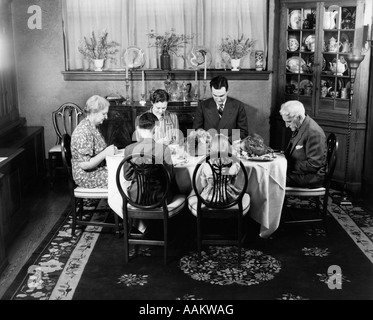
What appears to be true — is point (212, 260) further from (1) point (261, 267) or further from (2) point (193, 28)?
(2) point (193, 28)

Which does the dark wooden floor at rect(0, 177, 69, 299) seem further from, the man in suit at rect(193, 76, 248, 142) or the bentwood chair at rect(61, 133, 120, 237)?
the man in suit at rect(193, 76, 248, 142)

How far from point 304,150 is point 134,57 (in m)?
2.91

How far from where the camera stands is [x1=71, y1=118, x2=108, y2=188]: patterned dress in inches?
176

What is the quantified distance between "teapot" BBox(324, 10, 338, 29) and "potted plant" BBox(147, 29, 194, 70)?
1.62 m

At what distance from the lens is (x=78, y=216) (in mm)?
5035

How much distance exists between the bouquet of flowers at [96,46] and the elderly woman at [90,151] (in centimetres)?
217

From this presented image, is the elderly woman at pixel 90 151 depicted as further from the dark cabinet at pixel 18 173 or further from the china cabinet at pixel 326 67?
the china cabinet at pixel 326 67

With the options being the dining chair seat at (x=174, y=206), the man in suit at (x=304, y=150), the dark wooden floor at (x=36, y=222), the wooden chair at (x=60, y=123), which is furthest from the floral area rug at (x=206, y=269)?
the wooden chair at (x=60, y=123)

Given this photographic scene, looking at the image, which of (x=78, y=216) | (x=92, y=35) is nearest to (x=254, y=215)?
(x=78, y=216)

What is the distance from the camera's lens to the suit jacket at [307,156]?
14.5 feet

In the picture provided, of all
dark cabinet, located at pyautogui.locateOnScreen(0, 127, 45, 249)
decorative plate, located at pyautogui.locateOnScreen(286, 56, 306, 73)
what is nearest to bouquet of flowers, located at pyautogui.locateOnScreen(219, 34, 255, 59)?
decorative plate, located at pyautogui.locateOnScreen(286, 56, 306, 73)

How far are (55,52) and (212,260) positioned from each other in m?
3.75

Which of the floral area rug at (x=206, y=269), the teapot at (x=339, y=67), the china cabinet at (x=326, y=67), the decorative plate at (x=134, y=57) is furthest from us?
the decorative plate at (x=134, y=57)

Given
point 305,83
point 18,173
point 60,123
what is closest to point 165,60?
point 60,123
